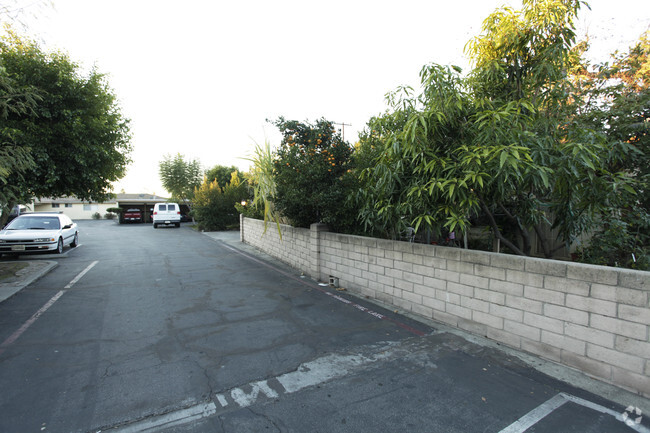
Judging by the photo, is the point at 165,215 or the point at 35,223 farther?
the point at 165,215

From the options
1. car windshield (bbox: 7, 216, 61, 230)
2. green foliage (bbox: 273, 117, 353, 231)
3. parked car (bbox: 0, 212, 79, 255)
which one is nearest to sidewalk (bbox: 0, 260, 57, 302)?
parked car (bbox: 0, 212, 79, 255)

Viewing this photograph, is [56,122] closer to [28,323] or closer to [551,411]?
[28,323]

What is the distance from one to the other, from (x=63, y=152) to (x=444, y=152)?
27.1 feet

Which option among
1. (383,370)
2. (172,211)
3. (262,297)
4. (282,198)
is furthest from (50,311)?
(172,211)

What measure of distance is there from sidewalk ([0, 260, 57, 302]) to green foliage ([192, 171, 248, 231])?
39.8ft

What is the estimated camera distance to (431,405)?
2.86m

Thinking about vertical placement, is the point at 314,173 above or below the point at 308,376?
above

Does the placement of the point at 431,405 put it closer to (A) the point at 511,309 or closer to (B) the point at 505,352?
(B) the point at 505,352

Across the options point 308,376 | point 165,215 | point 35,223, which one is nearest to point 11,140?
point 35,223

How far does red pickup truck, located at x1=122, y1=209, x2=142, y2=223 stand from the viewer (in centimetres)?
3027

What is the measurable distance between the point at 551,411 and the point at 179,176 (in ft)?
106

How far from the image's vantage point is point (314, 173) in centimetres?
753

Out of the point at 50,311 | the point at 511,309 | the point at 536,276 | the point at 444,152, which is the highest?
the point at 444,152

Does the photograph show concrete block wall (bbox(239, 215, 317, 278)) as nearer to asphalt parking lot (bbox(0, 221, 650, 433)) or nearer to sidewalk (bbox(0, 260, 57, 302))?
asphalt parking lot (bbox(0, 221, 650, 433))
